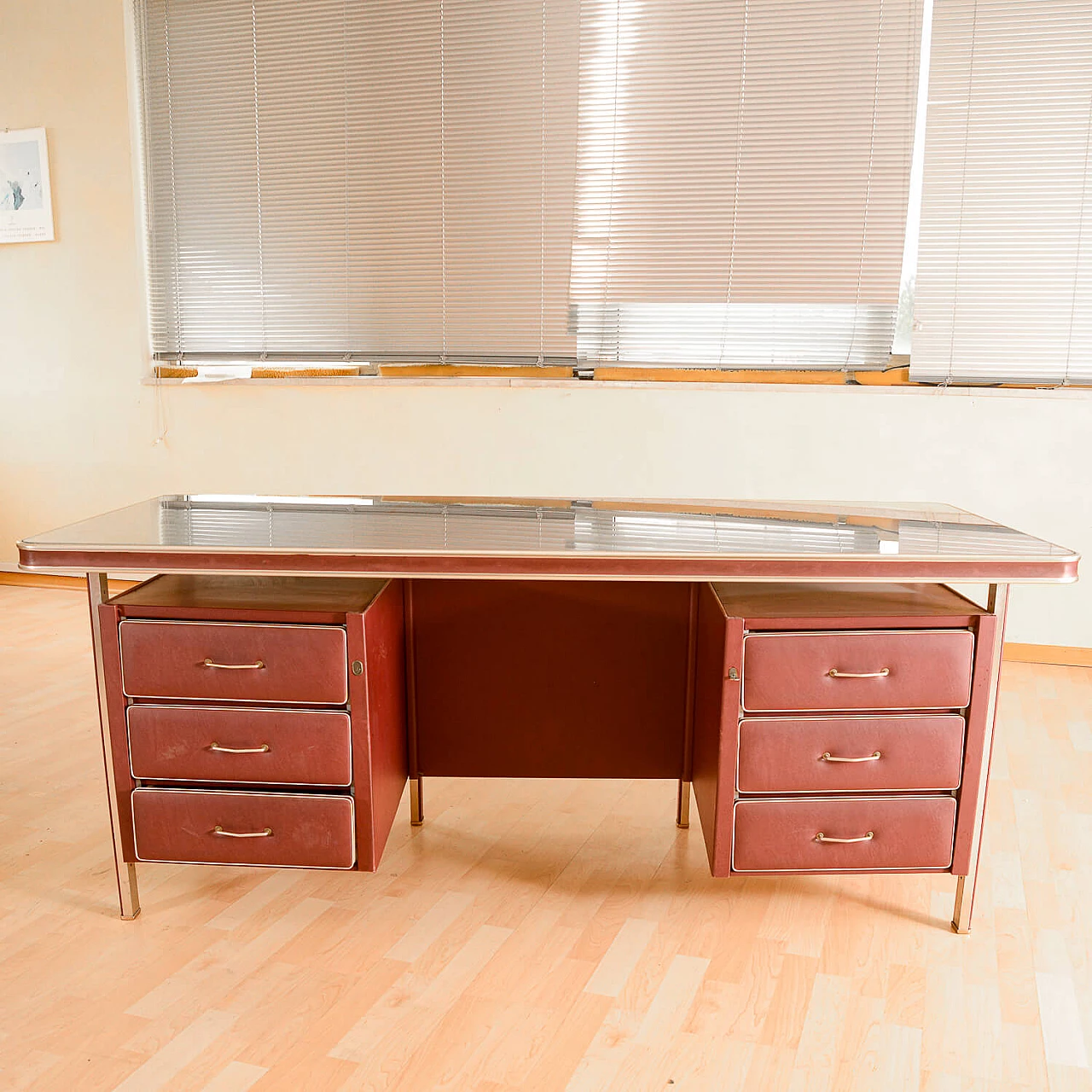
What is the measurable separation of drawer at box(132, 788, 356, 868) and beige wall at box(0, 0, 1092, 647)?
212 cm

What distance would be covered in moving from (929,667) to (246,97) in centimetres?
335

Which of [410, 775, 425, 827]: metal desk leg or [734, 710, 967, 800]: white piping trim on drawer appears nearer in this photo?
[734, 710, 967, 800]: white piping trim on drawer

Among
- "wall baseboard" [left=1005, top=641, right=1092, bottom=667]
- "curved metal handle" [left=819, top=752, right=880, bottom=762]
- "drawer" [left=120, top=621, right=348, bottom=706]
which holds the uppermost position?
"drawer" [left=120, top=621, right=348, bottom=706]

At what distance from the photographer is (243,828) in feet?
5.54

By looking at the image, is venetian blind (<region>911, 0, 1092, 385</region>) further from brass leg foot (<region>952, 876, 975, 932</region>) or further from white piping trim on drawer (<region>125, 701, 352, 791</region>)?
white piping trim on drawer (<region>125, 701, 352, 791</region>)

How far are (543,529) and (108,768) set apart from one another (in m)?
0.88

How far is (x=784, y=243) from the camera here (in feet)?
10.9

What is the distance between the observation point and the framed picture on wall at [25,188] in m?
4.03

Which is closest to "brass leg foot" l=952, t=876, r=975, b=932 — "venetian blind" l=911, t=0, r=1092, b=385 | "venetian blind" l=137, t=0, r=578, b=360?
"venetian blind" l=911, t=0, r=1092, b=385

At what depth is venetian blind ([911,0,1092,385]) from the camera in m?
3.08

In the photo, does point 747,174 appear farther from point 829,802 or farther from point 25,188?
point 25,188

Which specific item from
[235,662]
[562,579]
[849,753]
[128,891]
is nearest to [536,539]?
[562,579]

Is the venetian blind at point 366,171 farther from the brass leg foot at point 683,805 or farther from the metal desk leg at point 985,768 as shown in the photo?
the metal desk leg at point 985,768

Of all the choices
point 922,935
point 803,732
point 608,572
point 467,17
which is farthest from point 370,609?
point 467,17
